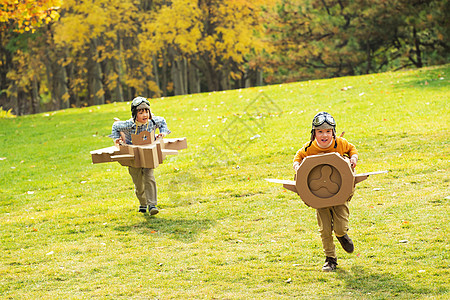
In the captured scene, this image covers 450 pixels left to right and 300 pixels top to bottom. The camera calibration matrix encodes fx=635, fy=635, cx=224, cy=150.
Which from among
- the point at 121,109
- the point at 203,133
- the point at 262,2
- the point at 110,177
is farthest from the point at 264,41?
the point at 110,177

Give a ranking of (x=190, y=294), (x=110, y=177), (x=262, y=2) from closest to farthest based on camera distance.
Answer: (x=190, y=294), (x=110, y=177), (x=262, y=2)

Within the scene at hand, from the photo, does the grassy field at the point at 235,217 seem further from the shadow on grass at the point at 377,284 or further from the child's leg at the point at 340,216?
the child's leg at the point at 340,216

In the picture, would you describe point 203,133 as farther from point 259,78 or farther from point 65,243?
point 259,78

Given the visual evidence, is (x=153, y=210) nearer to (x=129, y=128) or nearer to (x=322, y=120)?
(x=129, y=128)

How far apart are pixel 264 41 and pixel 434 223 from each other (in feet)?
82.2

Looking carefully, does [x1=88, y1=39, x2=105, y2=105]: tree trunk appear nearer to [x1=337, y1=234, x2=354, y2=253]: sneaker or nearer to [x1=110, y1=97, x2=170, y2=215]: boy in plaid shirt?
[x1=110, y1=97, x2=170, y2=215]: boy in plaid shirt

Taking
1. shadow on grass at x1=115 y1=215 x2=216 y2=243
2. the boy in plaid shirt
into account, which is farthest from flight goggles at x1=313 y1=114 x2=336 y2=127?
the boy in plaid shirt

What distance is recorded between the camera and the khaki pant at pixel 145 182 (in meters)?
8.65

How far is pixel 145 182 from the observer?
8.66 m

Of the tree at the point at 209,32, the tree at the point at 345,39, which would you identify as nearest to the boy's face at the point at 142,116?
the tree at the point at 345,39

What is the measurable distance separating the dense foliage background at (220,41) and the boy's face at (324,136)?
62.0 ft

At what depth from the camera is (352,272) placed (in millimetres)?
6082

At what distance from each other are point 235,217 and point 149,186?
49.2 inches

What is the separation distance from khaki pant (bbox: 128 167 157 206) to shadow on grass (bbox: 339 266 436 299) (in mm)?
3401
